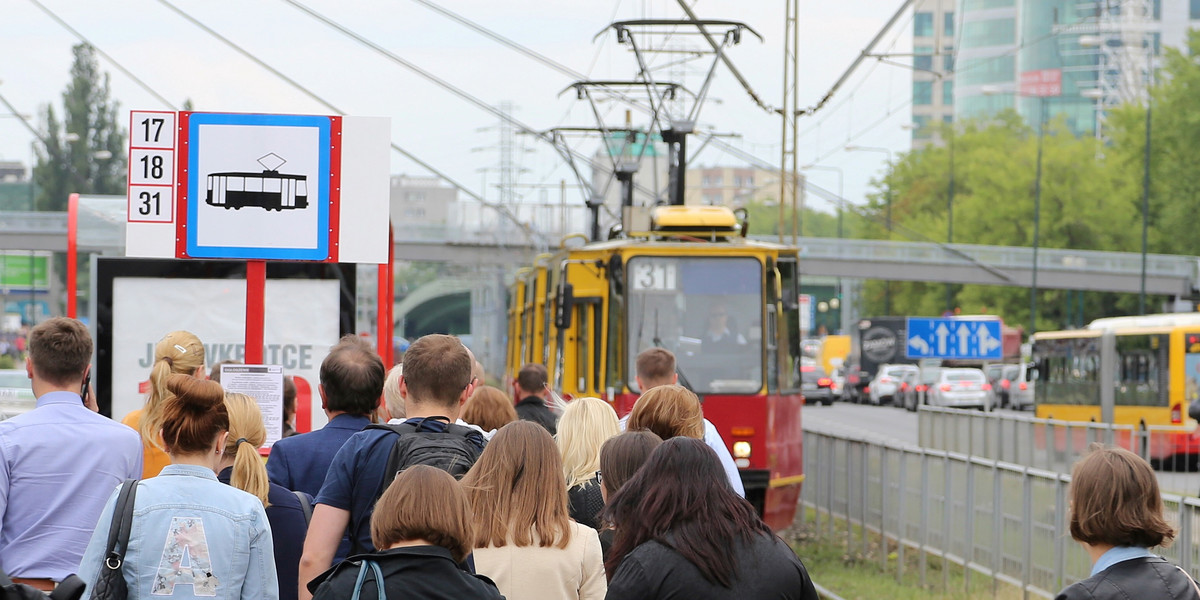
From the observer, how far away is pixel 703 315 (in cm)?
1539

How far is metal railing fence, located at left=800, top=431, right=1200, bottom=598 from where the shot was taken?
→ 35.9 ft

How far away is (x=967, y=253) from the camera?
224ft

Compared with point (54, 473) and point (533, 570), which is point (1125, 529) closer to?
point (533, 570)

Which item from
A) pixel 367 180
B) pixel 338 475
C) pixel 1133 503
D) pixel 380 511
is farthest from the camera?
pixel 367 180

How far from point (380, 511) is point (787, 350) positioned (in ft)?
38.9

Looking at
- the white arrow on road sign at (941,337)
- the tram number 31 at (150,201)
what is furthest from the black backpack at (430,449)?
the white arrow on road sign at (941,337)

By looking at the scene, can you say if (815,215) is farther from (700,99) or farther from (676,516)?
(676,516)

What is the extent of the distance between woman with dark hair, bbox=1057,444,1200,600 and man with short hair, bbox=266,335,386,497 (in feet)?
8.72

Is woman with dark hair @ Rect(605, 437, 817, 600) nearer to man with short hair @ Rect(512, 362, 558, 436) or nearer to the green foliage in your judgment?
man with short hair @ Rect(512, 362, 558, 436)

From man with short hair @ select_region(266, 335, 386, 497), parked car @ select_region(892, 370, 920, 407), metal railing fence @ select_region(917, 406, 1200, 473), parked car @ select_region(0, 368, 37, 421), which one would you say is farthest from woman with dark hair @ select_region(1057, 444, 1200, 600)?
parked car @ select_region(892, 370, 920, 407)

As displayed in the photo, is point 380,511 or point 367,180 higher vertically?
point 367,180

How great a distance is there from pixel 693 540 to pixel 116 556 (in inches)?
62.1

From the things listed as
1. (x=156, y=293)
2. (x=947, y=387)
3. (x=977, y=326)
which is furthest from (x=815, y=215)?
(x=156, y=293)

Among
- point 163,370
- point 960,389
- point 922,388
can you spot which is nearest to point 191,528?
point 163,370
